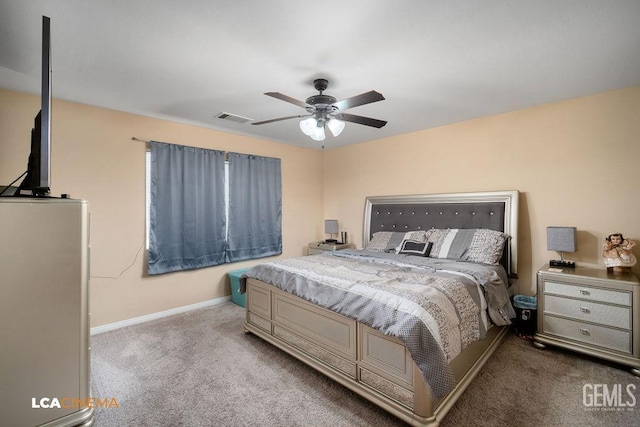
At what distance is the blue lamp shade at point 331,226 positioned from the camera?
4965 mm

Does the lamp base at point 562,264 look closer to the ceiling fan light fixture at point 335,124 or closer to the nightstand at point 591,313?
the nightstand at point 591,313

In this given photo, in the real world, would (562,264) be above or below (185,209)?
below

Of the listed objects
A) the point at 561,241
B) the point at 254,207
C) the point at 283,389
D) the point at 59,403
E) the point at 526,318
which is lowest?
the point at 283,389

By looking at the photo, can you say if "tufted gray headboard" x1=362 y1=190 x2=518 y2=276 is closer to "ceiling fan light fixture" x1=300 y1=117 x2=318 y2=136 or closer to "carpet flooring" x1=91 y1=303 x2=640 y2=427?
"carpet flooring" x1=91 y1=303 x2=640 y2=427

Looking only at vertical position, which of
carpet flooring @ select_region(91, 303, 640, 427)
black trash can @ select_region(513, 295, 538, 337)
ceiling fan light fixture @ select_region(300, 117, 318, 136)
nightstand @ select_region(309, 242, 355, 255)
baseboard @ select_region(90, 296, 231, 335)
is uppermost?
ceiling fan light fixture @ select_region(300, 117, 318, 136)

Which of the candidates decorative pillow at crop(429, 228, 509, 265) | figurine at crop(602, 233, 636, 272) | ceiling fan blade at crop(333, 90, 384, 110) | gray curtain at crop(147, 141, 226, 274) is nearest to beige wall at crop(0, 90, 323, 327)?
gray curtain at crop(147, 141, 226, 274)

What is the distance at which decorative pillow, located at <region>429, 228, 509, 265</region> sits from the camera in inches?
118

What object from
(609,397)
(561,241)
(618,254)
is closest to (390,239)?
(561,241)

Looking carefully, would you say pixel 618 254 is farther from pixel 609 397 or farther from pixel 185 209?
pixel 185 209

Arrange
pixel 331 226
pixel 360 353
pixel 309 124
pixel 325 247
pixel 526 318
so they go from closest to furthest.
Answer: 1. pixel 360 353
2. pixel 309 124
3. pixel 526 318
4. pixel 325 247
5. pixel 331 226

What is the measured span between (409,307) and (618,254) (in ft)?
7.58

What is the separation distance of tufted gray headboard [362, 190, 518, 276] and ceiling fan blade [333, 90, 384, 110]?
7.18 ft

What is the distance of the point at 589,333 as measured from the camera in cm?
245

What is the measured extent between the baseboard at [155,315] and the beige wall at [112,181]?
0.05 m
